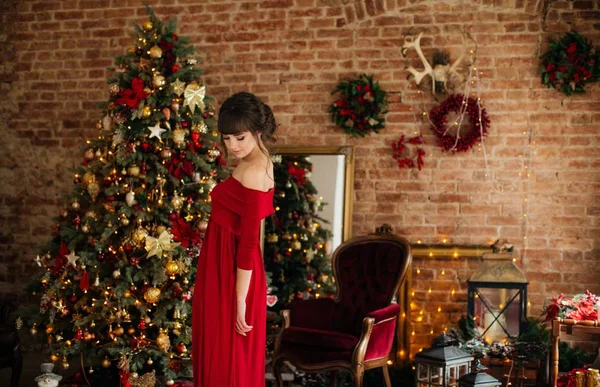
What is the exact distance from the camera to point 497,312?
5.17 metres

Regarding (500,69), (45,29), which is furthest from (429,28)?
(45,29)

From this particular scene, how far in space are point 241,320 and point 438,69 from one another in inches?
121

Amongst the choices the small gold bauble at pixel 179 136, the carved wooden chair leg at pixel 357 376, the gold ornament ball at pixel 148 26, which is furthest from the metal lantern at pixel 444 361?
the gold ornament ball at pixel 148 26

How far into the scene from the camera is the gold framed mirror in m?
6.00

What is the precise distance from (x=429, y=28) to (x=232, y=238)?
123 inches

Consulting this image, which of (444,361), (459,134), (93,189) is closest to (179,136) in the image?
(93,189)

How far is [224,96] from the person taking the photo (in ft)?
20.8

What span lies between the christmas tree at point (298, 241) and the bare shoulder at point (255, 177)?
2.64 m

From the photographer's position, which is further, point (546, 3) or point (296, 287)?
point (296, 287)

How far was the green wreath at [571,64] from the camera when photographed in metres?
5.57

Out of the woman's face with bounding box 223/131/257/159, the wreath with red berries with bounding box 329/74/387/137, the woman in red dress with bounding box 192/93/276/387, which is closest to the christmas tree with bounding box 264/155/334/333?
the wreath with red berries with bounding box 329/74/387/137

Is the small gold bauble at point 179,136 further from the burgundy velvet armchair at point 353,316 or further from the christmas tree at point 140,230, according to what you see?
the burgundy velvet armchair at point 353,316

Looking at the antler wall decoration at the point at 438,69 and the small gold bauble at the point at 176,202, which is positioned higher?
the antler wall decoration at the point at 438,69

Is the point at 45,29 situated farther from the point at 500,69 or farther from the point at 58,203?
the point at 500,69
